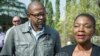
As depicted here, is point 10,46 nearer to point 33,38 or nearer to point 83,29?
point 33,38

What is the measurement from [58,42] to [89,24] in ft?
3.77

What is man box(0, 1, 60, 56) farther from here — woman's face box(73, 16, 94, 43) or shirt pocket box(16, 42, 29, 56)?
woman's face box(73, 16, 94, 43)

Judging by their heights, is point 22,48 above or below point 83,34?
below

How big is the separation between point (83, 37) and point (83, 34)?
0.03 meters

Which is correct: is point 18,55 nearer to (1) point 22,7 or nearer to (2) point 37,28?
(2) point 37,28

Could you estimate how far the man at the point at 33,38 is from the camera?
15.8ft

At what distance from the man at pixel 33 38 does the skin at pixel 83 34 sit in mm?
843

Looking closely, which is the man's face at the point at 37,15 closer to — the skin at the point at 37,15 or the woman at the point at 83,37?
the skin at the point at 37,15

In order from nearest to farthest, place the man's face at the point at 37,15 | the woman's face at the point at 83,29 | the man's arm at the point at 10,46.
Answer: the woman's face at the point at 83,29 < the man's face at the point at 37,15 < the man's arm at the point at 10,46

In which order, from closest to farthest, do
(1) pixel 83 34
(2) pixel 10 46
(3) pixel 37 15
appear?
(1) pixel 83 34 → (3) pixel 37 15 → (2) pixel 10 46

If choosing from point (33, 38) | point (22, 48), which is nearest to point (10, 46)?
point (22, 48)

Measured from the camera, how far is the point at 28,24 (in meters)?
5.00

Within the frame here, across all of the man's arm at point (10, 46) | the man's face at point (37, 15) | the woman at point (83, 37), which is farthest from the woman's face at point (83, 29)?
the man's arm at point (10, 46)

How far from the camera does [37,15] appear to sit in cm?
479
